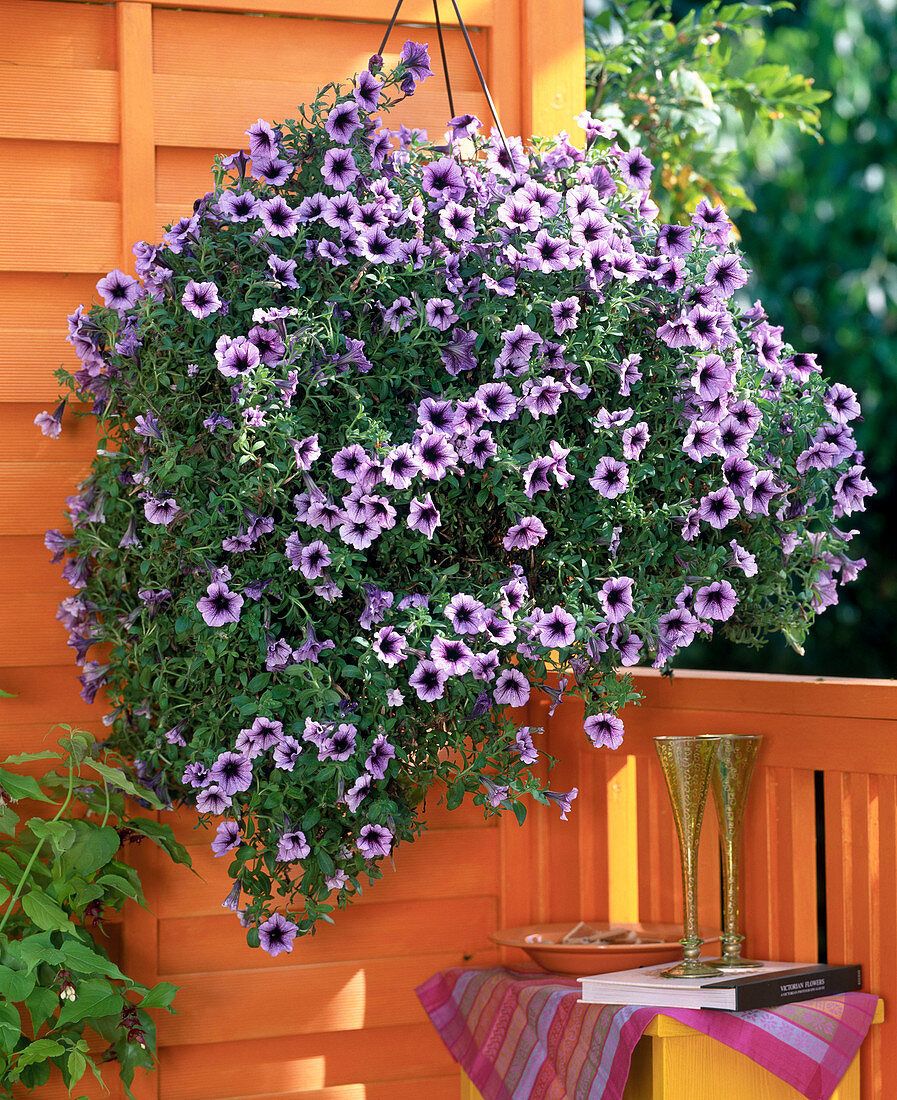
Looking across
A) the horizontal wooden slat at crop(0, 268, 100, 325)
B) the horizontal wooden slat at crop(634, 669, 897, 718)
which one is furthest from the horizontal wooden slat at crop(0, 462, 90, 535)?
the horizontal wooden slat at crop(634, 669, 897, 718)

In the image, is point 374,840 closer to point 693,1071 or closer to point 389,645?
point 389,645

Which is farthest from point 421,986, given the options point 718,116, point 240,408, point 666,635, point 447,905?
point 718,116

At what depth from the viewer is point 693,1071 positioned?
1.27m

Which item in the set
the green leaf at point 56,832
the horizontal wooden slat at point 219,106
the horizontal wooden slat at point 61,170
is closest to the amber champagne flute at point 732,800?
the green leaf at point 56,832

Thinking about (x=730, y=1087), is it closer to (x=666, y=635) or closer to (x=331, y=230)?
(x=666, y=635)

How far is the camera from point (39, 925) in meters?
1.30

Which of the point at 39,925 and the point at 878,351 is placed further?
the point at 878,351

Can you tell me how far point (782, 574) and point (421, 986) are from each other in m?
0.76

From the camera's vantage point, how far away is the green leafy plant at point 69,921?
1303mm

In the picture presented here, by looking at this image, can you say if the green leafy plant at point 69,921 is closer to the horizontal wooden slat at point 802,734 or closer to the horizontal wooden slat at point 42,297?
the horizontal wooden slat at point 42,297

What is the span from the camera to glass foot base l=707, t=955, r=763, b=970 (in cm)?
138

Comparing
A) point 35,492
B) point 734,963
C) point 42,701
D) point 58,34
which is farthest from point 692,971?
point 58,34

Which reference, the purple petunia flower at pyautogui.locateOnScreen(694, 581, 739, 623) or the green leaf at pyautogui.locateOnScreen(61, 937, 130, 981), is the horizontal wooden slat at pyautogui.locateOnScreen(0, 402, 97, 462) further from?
the purple petunia flower at pyautogui.locateOnScreen(694, 581, 739, 623)

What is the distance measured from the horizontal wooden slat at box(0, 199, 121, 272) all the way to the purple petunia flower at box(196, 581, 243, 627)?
1.90ft
